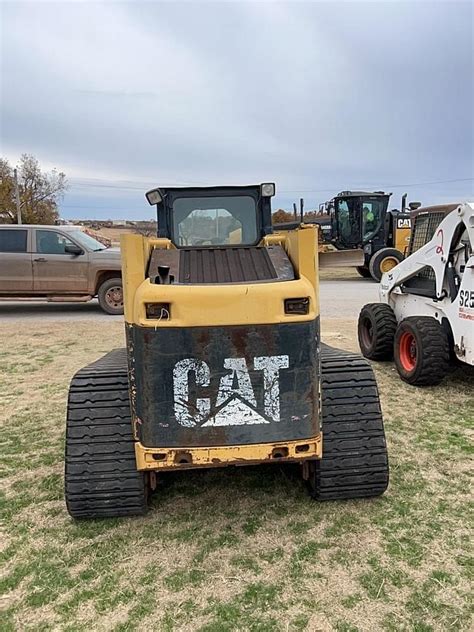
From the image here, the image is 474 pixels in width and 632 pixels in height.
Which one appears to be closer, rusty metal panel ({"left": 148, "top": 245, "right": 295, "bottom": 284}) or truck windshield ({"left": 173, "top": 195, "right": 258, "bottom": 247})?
rusty metal panel ({"left": 148, "top": 245, "right": 295, "bottom": 284})

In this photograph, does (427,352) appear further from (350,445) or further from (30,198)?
(30,198)

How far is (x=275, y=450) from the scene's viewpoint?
2.65m

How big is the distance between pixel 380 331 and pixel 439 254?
4.31 ft

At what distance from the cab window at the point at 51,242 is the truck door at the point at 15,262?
241 millimetres

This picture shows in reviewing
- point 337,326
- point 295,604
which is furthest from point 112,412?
point 337,326

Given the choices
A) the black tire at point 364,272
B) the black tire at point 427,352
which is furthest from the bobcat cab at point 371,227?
the black tire at point 427,352

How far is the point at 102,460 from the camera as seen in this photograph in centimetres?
292

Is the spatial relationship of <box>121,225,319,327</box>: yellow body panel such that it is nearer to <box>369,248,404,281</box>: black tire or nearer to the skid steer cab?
the skid steer cab

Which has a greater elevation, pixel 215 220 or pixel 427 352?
pixel 215 220

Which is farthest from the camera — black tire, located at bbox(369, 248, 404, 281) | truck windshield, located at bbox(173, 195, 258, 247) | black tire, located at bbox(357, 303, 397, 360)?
black tire, located at bbox(369, 248, 404, 281)

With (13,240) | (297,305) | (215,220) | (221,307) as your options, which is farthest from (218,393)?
(13,240)

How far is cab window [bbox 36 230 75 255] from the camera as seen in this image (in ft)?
33.3

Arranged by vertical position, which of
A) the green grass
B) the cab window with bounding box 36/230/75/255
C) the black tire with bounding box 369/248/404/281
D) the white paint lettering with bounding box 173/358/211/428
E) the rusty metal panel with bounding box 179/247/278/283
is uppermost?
the cab window with bounding box 36/230/75/255

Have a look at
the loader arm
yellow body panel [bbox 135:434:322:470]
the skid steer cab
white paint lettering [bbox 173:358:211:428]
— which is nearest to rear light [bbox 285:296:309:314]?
the skid steer cab
